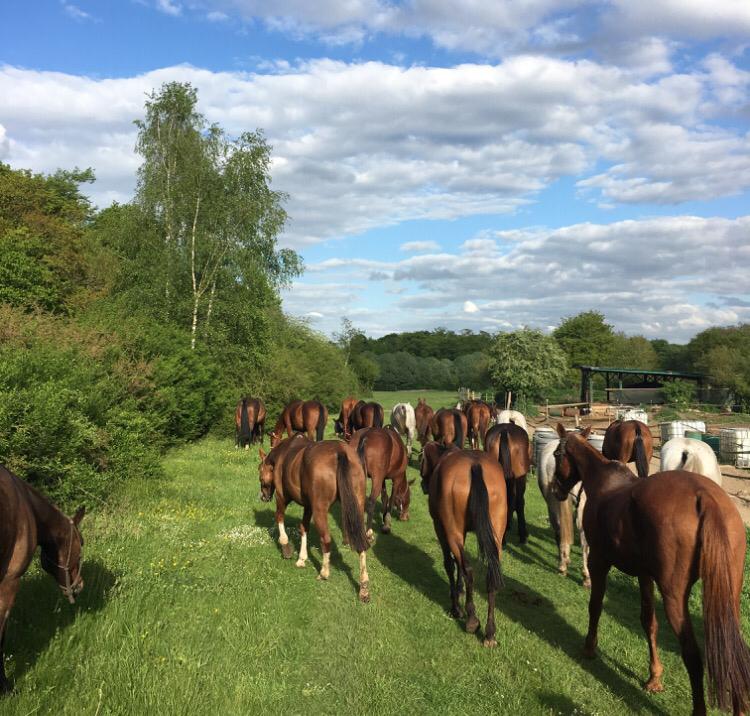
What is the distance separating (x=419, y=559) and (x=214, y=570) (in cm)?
326

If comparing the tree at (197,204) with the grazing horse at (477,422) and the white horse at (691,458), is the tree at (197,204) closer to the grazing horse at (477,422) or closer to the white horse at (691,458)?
the grazing horse at (477,422)

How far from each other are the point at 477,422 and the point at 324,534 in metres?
12.9

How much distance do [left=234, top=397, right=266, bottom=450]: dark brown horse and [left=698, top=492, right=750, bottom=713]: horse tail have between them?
663 inches

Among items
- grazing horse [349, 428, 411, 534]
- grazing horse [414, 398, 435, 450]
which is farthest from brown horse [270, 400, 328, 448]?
grazing horse [349, 428, 411, 534]

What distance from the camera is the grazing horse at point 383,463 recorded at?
9953 mm

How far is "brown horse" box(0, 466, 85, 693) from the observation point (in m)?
4.26

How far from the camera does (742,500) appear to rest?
1392cm

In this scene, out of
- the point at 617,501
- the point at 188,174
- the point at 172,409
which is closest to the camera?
the point at 617,501

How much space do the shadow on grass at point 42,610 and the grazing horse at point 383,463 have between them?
4597 mm

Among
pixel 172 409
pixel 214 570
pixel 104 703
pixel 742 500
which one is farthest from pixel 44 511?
pixel 742 500

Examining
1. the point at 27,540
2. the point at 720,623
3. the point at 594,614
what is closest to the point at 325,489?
the point at 594,614

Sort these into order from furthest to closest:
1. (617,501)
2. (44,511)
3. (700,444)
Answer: (700,444) → (617,501) → (44,511)

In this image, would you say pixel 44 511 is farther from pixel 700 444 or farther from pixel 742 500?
pixel 742 500

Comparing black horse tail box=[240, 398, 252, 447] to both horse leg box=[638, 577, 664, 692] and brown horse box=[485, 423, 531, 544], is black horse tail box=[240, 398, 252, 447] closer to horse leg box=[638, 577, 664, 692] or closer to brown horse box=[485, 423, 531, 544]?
brown horse box=[485, 423, 531, 544]
